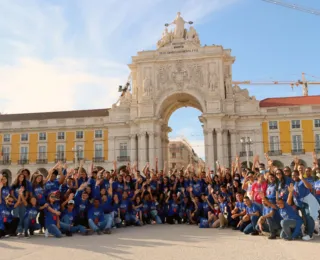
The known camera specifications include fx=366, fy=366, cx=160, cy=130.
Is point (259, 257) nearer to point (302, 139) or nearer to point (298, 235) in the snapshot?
point (298, 235)

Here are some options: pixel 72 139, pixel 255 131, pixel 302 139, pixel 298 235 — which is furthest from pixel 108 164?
pixel 298 235

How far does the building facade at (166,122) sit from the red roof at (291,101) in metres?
0.12

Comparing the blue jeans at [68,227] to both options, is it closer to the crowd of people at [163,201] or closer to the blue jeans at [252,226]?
the crowd of people at [163,201]

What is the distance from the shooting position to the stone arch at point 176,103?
47.8m

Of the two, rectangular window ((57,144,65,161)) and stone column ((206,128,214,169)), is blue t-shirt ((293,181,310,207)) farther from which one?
rectangular window ((57,144,65,161))

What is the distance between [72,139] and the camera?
51.7 meters

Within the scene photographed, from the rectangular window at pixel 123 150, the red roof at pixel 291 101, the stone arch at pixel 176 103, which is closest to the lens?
the stone arch at pixel 176 103

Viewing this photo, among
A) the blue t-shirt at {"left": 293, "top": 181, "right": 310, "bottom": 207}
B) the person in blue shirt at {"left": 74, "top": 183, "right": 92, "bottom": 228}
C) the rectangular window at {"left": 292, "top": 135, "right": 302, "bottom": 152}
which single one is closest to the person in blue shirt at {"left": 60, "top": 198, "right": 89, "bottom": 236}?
the person in blue shirt at {"left": 74, "top": 183, "right": 92, "bottom": 228}

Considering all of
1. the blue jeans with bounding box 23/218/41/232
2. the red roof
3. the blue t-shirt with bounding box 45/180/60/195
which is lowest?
the blue jeans with bounding box 23/218/41/232

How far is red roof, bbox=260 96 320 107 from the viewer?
158 feet

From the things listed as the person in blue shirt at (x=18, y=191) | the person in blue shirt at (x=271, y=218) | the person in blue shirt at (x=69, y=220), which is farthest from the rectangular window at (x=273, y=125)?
the person in blue shirt at (x=18, y=191)

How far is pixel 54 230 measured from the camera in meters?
11.4

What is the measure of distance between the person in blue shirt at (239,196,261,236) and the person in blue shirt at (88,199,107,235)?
4670mm

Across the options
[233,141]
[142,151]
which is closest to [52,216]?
[142,151]
